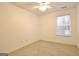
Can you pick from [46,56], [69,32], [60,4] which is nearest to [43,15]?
[60,4]

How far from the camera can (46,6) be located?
149 centimetres

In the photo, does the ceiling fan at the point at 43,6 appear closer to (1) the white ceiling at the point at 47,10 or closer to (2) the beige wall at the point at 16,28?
(1) the white ceiling at the point at 47,10

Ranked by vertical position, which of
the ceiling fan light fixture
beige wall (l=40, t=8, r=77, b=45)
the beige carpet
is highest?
the ceiling fan light fixture

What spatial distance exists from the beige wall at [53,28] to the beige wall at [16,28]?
10cm

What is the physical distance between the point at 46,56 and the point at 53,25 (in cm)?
44

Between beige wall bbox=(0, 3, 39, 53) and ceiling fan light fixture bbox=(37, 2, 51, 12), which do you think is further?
beige wall bbox=(0, 3, 39, 53)

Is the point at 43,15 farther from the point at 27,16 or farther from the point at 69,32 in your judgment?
the point at 69,32

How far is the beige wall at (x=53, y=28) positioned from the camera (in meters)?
1.54

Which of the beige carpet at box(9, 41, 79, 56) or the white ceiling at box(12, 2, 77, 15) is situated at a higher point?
the white ceiling at box(12, 2, 77, 15)

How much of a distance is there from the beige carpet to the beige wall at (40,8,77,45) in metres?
0.07

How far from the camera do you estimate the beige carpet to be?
1491mm

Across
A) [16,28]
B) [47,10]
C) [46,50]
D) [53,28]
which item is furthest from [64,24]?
[16,28]

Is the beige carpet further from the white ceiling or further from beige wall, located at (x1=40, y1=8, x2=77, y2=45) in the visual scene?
the white ceiling

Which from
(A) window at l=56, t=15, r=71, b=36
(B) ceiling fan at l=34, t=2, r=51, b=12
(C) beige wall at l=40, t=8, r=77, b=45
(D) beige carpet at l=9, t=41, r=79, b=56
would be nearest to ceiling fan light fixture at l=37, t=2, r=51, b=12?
(B) ceiling fan at l=34, t=2, r=51, b=12
